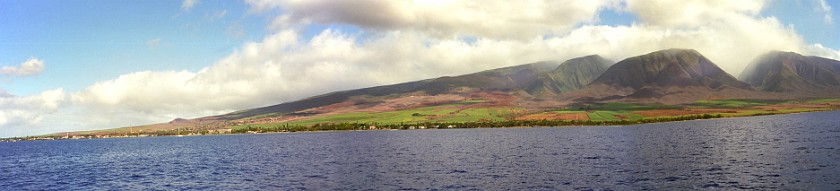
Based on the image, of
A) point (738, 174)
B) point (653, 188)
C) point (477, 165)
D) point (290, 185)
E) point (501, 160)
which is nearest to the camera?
point (653, 188)

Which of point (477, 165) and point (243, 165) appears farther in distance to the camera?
point (243, 165)

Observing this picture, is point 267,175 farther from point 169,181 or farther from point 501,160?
point 501,160

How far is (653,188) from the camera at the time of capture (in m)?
71.2

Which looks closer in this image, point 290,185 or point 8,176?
point 290,185

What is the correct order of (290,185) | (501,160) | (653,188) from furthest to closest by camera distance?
(501,160) → (290,185) → (653,188)

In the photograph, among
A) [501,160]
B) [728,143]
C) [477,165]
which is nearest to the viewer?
[477,165]

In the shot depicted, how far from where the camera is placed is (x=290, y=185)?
287 feet

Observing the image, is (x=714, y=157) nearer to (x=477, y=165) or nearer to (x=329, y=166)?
(x=477, y=165)

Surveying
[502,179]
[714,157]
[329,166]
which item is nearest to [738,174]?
[714,157]

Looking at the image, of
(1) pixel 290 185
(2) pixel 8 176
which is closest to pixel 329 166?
(1) pixel 290 185

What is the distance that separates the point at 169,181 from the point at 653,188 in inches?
3157

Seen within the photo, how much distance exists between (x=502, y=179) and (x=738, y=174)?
1322 inches

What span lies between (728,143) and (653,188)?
264 ft

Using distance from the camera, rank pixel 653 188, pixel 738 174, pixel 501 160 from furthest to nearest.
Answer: pixel 501 160 < pixel 738 174 < pixel 653 188
